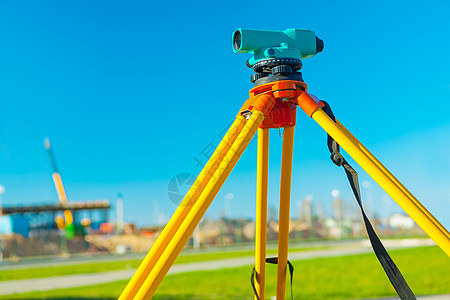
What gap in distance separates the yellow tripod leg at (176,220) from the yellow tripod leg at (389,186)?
521 mm

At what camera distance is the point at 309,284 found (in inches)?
452

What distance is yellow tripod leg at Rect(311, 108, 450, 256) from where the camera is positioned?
2.16 meters

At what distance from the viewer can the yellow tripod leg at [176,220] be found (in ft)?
7.46

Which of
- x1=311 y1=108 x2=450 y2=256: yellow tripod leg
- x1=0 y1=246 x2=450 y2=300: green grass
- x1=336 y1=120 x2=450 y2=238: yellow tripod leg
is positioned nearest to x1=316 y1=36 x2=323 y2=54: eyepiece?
x1=311 y1=108 x2=450 y2=256: yellow tripod leg

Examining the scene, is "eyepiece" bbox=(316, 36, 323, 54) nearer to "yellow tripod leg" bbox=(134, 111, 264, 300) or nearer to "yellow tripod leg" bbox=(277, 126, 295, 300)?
"yellow tripod leg" bbox=(277, 126, 295, 300)

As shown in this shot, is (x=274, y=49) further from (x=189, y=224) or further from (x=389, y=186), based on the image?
(x=189, y=224)

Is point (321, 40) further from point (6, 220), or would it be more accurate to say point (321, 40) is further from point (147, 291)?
point (6, 220)

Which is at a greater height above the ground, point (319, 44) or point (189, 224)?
point (319, 44)

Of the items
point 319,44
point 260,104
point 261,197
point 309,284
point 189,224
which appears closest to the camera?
point 189,224

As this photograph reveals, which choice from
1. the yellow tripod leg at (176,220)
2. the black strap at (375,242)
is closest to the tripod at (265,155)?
the yellow tripod leg at (176,220)

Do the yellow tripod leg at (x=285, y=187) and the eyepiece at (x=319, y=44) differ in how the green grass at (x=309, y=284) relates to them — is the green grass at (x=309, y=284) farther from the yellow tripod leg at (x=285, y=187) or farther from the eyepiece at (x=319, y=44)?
the eyepiece at (x=319, y=44)

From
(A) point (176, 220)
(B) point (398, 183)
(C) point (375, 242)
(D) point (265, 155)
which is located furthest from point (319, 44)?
(A) point (176, 220)

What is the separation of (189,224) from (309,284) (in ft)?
33.0

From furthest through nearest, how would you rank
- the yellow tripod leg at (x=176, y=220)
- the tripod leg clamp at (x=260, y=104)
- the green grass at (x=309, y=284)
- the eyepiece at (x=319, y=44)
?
the green grass at (x=309, y=284)
the eyepiece at (x=319, y=44)
the tripod leg clamp at (x=260, y=104)
the yellow tripod leg at (x=176, y=220)
